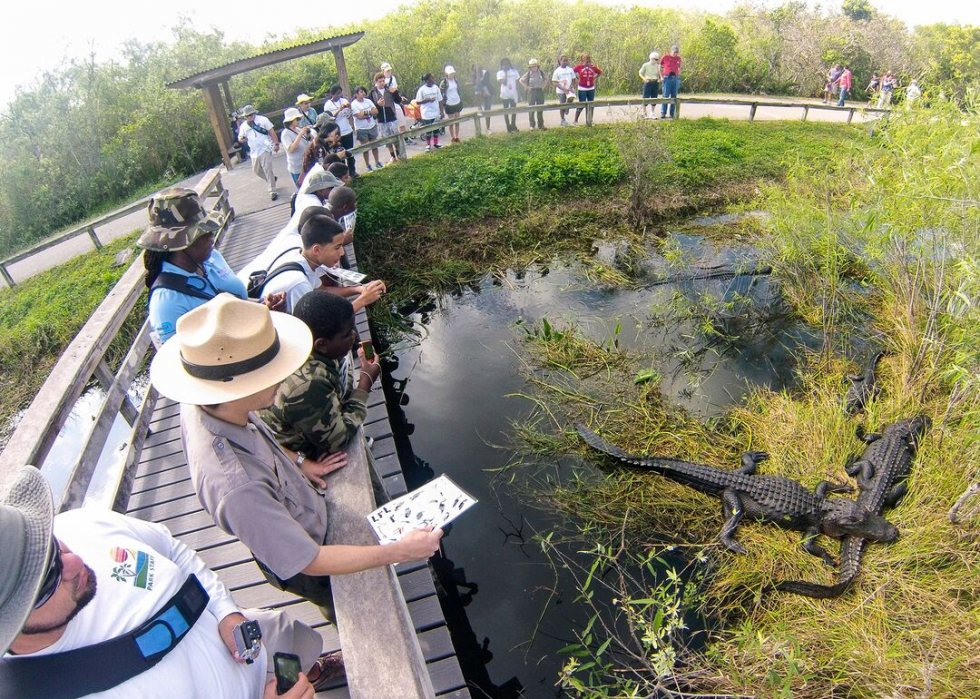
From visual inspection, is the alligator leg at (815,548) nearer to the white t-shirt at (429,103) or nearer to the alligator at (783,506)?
the alligator at (783,506)

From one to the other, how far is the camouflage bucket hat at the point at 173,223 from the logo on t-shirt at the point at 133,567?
2.24 metres

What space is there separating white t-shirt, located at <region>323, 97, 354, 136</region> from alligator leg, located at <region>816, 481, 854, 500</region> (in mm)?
9340

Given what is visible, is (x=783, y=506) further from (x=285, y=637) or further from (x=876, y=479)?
(x=285, y=637)

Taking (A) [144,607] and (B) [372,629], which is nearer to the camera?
(A) [144,607]

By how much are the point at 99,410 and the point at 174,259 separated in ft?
4.49

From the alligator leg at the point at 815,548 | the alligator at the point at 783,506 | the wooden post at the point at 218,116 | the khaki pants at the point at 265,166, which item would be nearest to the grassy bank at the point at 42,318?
the wooden post at the point at 218,116

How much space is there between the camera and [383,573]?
2.09 meters

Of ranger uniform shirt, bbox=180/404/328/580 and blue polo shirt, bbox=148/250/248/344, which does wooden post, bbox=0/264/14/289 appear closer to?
blue polo shirt, bbox=148/250/248/344

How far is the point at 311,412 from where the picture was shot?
8.25 ft

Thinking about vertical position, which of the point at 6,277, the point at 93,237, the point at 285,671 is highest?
the point at 285,671

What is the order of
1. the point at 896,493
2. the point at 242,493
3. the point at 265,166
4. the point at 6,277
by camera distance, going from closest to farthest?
the point at 242,493
the point at 896,493
the point at 265,166
the point at 6,277

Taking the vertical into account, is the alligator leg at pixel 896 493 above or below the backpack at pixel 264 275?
below

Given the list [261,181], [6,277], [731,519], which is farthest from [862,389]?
[6,277]

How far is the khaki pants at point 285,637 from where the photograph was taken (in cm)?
207
